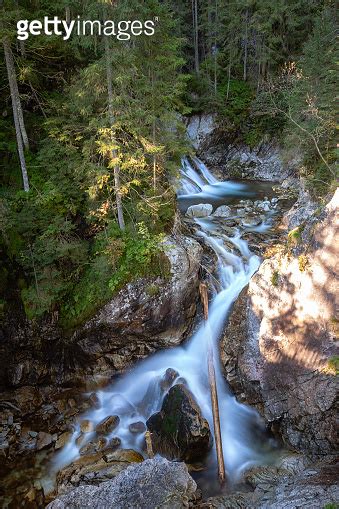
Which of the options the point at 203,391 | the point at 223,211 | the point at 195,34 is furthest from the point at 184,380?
the point at 195,34

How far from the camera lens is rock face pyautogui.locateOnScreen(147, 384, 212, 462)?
9367 millimetres

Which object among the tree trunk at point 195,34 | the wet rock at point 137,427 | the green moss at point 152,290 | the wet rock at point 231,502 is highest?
the tree trunk at point 195,34

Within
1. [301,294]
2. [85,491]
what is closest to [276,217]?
[301,294]

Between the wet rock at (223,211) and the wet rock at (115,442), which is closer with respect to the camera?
the wet rock at (115,442)

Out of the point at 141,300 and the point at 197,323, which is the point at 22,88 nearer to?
the point at 141,300

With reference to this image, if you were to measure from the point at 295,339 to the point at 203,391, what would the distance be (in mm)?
3724

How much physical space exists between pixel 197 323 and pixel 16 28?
487 inches

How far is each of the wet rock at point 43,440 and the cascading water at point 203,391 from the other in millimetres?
602

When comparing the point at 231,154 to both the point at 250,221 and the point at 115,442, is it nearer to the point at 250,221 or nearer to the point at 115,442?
the point at 250,221

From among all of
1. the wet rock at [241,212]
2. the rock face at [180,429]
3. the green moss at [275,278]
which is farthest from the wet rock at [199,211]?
the rock face at [180,429]

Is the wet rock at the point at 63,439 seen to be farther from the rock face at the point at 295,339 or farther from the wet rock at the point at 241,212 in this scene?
the wet rock at the point at 241,212

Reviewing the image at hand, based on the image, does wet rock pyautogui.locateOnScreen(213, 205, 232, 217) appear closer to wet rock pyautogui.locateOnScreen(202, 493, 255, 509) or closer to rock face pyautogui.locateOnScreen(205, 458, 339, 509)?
rock face pyautogui.locateOnScreen(205, 458, 339, 509)

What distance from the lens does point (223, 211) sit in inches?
770

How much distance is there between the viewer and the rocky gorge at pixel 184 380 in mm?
6516
